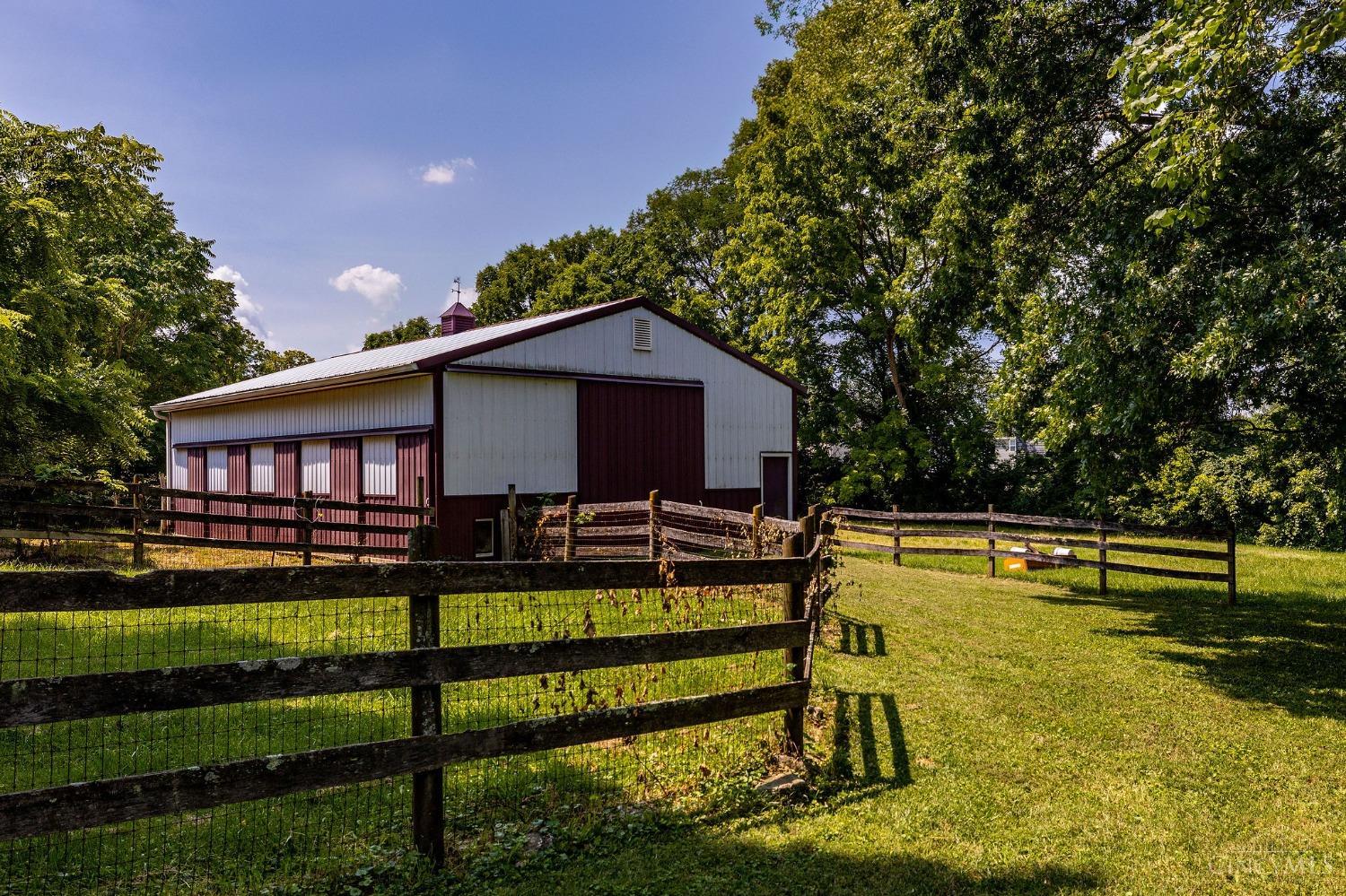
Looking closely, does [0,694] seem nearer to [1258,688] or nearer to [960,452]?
[1258,688]

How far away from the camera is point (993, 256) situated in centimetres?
1112

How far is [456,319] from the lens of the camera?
24.8 meters

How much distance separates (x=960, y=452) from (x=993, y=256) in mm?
17031

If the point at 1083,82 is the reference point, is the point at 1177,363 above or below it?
below

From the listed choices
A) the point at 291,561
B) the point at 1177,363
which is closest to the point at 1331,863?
the point at 1177,363

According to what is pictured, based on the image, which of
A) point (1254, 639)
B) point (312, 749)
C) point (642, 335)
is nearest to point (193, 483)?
point (642, 335)

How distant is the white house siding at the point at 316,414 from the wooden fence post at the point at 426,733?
1097cm

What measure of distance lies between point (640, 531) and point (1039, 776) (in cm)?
759

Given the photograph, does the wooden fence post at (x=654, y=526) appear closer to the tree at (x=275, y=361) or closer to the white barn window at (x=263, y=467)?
the white barn window at (x=263, y=467)

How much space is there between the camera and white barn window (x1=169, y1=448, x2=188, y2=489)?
23.1 meters

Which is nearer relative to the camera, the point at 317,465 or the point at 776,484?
the point at 317,465

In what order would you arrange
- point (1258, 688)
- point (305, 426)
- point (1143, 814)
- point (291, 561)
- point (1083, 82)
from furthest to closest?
1. point (305, 426)
2. point (291, 561)
3. point (1083, 82)
4. point (1258, 688)
5. point (1143, 814)

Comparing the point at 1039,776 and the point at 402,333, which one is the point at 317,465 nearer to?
the point at 1039,776

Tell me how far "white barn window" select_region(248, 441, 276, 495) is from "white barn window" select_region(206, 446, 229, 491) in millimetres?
1499
